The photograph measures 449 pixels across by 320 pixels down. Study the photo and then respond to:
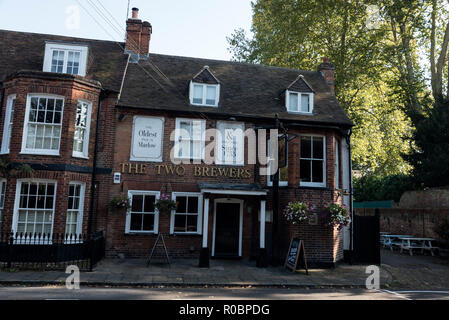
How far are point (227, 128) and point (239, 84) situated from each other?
3462 millimetres

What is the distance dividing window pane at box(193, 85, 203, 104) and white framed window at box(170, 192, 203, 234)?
4.36 metres

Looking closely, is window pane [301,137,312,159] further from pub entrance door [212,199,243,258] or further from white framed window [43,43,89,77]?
white framed window [43,43,89,77]

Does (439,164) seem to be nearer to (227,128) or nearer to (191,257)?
(227,128)

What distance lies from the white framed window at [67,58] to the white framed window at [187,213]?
22.6 feet

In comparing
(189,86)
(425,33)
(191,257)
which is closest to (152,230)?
(191,257)

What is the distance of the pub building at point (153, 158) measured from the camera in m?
12.4

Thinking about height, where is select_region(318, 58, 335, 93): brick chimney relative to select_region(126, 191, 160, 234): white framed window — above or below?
above

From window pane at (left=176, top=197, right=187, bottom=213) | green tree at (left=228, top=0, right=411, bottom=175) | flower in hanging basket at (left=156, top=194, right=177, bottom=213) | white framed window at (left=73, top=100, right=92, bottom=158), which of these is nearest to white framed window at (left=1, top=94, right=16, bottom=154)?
white framed window at (left=73, top=100, right=92, bottom=158)

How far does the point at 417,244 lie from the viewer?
18.0 metres

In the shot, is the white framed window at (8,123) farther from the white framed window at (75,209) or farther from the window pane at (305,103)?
the window pane at (305,103)

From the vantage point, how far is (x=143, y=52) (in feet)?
56.0

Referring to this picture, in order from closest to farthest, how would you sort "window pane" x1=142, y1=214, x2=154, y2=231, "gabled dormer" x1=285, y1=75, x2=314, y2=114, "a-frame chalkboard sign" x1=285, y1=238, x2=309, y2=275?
"a-frame chalkboard sign" x1=285, y1=238, x2=309, y2=275 < "window pane" x1=142, y1=214, x2=154, y2=231 < "gabled dormer" x1=285, y1=75, x2=314, y2=114

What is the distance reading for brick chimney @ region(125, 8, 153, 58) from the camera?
1680 centimetres

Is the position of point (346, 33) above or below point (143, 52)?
above
